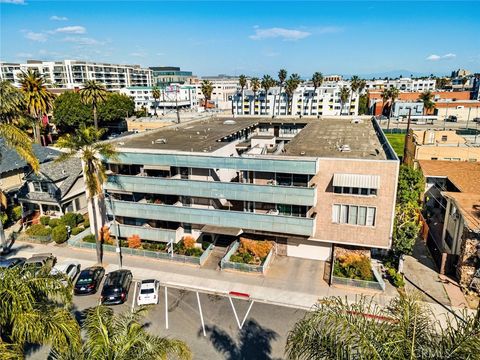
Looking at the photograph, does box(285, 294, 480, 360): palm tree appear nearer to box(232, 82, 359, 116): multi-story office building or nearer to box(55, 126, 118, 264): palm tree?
box(55, 126, 118, 264): palm tree

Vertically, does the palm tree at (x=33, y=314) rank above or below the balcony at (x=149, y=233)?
above

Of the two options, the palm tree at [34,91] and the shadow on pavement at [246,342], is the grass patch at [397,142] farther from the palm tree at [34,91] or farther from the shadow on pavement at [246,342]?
the palm tree at [34,91]

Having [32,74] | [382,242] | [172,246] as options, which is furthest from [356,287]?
[32,74]

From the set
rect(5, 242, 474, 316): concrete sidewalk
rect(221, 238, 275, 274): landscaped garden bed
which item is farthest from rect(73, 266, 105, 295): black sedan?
rect(221, 238, 275, 274): landscaped garden bed

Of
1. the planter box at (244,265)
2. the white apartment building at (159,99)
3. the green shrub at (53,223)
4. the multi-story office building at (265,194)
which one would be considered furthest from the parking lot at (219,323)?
the white apartment building at (159,99)

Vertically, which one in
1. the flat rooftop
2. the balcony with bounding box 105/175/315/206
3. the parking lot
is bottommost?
the parking lot

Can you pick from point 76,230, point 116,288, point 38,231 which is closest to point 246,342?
point 116,288
